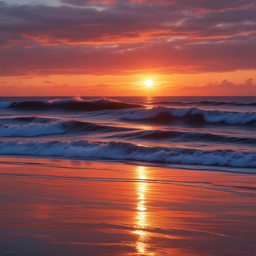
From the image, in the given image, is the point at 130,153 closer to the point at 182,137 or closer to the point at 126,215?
the point at 182,137

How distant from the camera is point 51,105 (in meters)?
34.5

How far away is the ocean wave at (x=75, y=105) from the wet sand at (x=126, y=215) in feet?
77.4

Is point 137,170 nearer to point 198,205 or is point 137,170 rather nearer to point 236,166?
point 236,166

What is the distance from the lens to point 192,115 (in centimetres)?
2247

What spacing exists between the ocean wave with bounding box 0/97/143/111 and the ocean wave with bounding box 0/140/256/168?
17480mm

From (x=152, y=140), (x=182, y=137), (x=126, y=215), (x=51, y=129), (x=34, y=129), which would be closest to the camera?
A: (x=126, y=215)

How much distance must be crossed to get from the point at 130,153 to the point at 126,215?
23.6 ft

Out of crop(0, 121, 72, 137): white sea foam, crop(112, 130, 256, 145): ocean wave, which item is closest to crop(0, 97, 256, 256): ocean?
crop(112, 130, 256, 145): ocean wave

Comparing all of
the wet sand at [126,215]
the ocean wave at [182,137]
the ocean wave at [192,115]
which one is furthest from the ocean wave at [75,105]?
the wet sand at [126,215]

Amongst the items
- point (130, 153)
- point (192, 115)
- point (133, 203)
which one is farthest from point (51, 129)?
point (133, 203)

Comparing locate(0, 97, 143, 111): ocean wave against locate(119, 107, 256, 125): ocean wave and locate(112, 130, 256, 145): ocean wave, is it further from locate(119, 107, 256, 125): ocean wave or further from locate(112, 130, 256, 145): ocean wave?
locate(112, 130, 256, 145): ocean wave

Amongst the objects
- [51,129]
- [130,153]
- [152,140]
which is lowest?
[130,153]

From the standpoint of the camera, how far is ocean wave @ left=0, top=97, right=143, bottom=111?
30.5 m

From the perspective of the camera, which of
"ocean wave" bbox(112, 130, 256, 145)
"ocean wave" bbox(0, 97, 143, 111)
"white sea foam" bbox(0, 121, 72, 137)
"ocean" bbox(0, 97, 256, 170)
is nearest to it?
"ocean" bbox(0, 97, 256, 170)
